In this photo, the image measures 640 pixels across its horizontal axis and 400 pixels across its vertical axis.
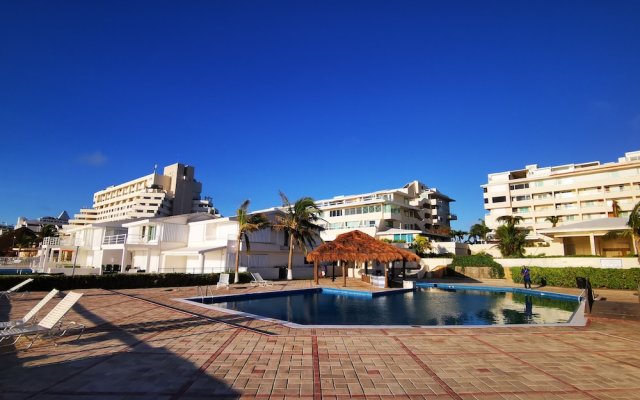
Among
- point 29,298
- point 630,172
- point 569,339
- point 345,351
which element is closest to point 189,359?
point 345,351

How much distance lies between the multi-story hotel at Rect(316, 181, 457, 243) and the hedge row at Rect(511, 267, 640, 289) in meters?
20.3

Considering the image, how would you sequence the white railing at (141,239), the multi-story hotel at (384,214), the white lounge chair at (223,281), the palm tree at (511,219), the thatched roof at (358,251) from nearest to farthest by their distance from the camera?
the white lounge chair at (223,281) < the thatched roof at (358,251) < the white railing at (141,239) < the palm tree at (511,219) < the multi-story hotel at (384,214)

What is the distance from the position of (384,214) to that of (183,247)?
33.2 meters

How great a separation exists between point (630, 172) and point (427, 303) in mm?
49267

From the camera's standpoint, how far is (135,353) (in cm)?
640

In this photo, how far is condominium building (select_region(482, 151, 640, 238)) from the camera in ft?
157

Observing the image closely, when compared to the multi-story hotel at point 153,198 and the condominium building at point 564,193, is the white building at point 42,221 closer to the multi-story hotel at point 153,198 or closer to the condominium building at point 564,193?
the multi-story hotel at point 153,198

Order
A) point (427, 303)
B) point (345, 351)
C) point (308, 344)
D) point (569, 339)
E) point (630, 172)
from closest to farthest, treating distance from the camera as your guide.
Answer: point (345, 351)
point (308, 344)
point (569, 339)
point (427, 303)
point (630, 172)

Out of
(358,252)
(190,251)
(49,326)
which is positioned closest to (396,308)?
(358,252)

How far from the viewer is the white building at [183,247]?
1131 inches

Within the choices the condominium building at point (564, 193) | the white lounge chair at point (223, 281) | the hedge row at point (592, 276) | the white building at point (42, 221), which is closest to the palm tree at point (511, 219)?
the condominium building at point (564, 193)

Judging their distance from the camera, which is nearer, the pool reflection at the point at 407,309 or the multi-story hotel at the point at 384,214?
the pool reflection at the point at 407,309

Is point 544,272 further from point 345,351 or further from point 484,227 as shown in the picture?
point 484,227

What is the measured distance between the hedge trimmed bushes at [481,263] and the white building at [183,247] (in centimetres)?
1491
